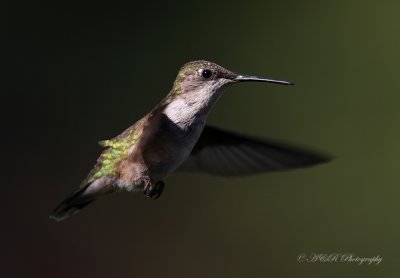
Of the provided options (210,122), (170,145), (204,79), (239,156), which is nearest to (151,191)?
(170,145)

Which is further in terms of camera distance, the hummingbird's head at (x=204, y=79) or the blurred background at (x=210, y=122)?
the blurred background at (x=210, y=122)

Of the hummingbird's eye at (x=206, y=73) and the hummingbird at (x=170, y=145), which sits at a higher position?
the hummingbird's eye at (x=206, y=73)

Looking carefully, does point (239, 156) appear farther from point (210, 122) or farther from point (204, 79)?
point (210, 122)

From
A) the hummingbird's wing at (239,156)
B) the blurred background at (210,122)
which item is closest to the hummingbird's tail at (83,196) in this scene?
the hummingbird's wing at (239,156)

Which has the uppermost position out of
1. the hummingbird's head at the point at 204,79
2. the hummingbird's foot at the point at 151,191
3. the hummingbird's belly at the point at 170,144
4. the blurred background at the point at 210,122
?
the hummingbird's head at the point at 204,79

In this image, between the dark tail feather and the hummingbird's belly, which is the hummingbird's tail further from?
the hummingbird's belly

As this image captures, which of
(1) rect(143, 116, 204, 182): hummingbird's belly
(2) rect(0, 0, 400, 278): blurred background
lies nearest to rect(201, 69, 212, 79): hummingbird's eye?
(1) rect(143, 116, 204, 182): hummingbird's belly

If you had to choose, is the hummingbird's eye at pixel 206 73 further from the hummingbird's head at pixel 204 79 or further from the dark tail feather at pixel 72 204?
the dark tail feather at pixel 72 204
